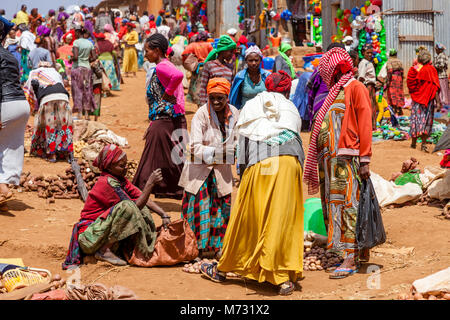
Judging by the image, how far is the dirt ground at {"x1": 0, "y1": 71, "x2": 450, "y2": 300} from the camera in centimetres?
548

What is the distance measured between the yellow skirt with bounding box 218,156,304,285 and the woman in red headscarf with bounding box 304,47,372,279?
56 cm

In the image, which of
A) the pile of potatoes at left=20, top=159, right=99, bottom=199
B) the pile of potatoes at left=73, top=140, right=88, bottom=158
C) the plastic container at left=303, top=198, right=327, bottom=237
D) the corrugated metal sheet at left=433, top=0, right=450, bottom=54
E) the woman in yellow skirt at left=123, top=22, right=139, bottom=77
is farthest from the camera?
the woman in yellow skirt at left=123, top=22, right=139, bottom=77

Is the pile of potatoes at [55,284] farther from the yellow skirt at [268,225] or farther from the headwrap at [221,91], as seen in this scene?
the headwrap at [221,91]

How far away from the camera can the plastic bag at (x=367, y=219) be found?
607 cm

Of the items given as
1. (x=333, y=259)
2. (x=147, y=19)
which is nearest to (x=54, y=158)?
(x=333, y=259)

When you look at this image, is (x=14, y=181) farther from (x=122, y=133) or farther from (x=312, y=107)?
(x=122, y=133)

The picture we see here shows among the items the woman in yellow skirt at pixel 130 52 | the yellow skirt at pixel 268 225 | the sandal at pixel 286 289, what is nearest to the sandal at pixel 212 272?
the yellow skirt at pixel 268 225

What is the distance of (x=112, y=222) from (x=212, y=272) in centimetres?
98

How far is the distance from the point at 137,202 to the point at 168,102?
2.00 metres

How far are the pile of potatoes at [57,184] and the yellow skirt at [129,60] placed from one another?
13.6 meters

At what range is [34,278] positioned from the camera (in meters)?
5.56

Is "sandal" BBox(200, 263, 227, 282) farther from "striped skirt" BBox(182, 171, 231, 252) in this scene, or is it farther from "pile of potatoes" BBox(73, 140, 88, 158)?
"pile of potatoes" BBox(73, 140, 88, 158)

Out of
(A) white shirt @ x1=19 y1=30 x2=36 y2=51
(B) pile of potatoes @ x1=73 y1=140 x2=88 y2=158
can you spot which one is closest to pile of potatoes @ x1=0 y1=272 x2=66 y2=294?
(B) pile of potatoes @ x1=73 y1=140 x2=88 y2=158

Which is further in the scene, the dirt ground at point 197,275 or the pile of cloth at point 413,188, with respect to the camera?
the pile of cloth at point 413,188
